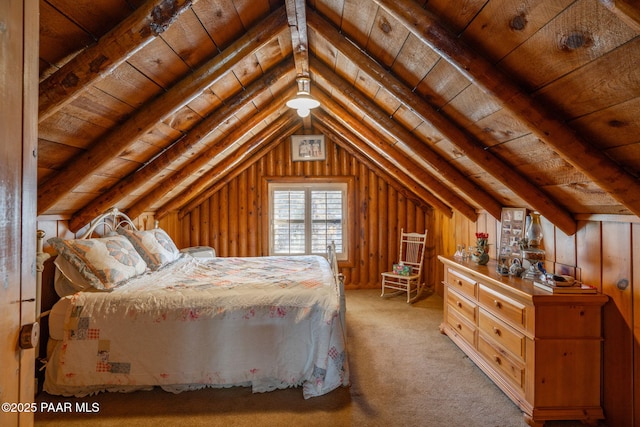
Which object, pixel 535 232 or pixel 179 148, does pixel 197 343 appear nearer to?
pixel 179 148

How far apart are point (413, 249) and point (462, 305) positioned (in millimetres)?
2317

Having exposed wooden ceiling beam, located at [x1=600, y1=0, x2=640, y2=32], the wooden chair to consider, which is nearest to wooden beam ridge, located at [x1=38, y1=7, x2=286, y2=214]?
exposed wooden ceiling beam, located at [x1=600, y1=0, x2=640, y2=32]

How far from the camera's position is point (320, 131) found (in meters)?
5.50

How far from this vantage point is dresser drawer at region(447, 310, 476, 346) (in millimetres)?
2878

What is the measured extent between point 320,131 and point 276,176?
3.46 feet

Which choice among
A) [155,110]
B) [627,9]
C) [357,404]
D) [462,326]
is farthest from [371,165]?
[627,9]

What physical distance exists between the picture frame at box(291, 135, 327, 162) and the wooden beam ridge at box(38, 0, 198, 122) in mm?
3842

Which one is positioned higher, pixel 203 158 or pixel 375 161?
pixel 375 161

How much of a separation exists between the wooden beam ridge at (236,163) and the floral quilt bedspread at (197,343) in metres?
2.46

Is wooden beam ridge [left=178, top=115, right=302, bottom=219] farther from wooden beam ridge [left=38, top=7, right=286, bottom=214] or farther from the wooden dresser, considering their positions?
the wooden dresser

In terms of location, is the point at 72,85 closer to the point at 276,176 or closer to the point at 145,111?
the point at 145,111

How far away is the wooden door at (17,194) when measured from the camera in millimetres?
734

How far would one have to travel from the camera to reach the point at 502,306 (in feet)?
7.97

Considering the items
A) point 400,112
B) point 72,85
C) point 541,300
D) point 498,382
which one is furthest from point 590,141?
point 72,85
